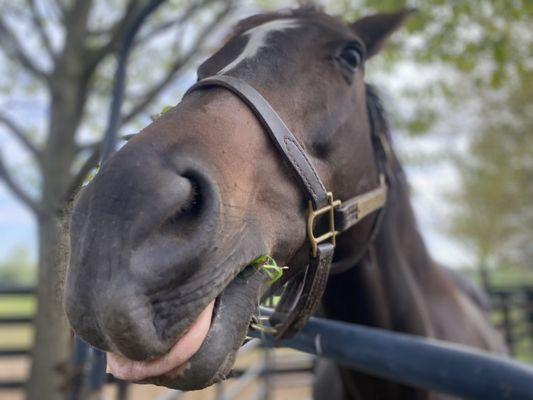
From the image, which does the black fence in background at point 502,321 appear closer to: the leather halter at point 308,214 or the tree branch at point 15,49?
the leather halter at point 308,214

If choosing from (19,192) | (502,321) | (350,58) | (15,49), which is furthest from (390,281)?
(502,321)

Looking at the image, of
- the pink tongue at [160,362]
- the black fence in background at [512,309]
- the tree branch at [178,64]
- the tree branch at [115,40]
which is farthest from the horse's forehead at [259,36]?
the black fence in background at [512,309]

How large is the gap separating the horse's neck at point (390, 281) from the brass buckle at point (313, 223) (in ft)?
1.99

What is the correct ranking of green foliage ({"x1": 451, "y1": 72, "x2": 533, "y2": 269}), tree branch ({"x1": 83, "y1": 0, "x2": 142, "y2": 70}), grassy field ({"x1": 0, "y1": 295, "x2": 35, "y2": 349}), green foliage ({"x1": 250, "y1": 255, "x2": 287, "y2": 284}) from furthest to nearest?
1. green foliage ({"x1": 451, "y1": 72, "x2": 533, "y2": 269})
2. grassy field ({"x1": 0, "y1": 295, "x2": 35, "y2": 349})
3. tree branch ({"x1": 83, "y1": 0, "x2": 142, "y2": 70})
4. green foliage ({"x1": 250, "y1": 255, "x2": 287, "y2": 284})

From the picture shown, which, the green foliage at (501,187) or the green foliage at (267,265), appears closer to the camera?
the green foliage at (267,265)

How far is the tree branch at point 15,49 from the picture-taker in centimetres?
443

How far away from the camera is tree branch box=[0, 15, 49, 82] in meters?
4.43

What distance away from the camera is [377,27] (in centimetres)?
214

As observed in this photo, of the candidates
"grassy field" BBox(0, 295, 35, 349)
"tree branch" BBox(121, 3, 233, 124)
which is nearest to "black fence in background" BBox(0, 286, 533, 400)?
"grassy field" BBox(0, 295, 35, 349)

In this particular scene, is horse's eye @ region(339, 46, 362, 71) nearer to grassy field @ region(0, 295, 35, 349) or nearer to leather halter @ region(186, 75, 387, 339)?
leather halter @ region(186, 75, 387, 339)

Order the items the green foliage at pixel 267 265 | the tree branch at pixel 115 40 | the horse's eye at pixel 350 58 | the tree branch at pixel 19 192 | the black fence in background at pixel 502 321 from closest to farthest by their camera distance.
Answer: the green foliage at pixel 267 265, the horse's eye at pixel 350 58, the tree branch at pixel 19 192, the tree branch at pixel 115 40, the black fence in background at pixel 502 321

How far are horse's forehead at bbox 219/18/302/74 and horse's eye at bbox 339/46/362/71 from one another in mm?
181

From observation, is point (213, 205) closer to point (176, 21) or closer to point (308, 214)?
point (308, 214)

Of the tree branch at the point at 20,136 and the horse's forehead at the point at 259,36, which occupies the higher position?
the tree branch at the point at 20,136
